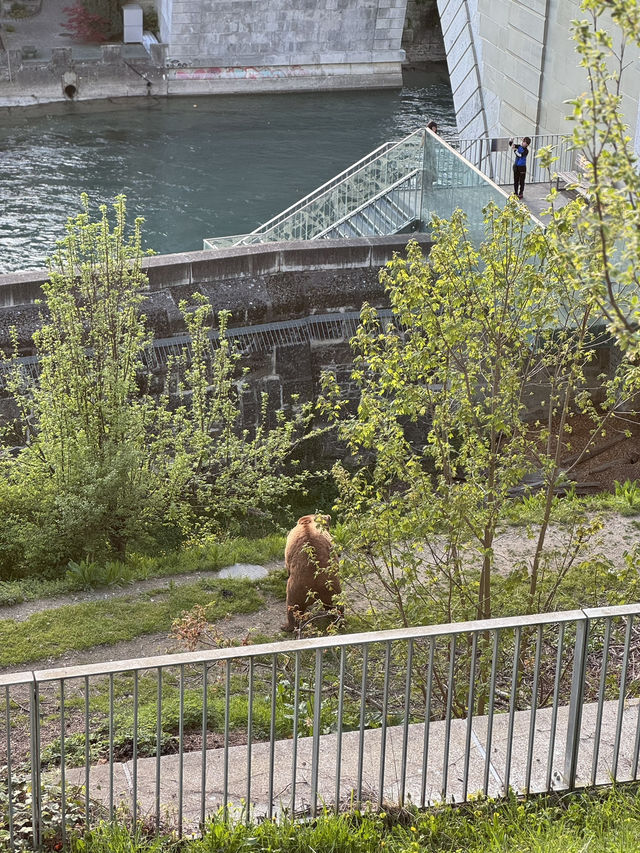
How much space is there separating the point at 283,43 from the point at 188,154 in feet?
36.6

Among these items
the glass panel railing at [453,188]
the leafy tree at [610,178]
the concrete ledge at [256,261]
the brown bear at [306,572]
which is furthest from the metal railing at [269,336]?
the leafy tree at [610,178]

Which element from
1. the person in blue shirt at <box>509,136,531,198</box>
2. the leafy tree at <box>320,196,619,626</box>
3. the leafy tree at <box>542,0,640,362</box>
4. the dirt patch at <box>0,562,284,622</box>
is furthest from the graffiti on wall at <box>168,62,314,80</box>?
the leafy tree at <box>542,0,640,362</box>

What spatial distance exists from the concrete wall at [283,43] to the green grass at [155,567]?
108 feet

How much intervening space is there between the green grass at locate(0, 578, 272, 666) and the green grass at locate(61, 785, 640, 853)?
14.3 ft

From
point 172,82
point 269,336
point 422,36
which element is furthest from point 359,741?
point 422,36

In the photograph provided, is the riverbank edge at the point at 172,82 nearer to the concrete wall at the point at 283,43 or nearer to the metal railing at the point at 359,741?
the concrete wall at the point at 283,43

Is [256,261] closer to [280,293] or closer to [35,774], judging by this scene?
[280,293]

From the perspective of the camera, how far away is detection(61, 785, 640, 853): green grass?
214 inches

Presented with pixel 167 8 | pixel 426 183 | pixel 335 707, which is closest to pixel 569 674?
pixel 335 707

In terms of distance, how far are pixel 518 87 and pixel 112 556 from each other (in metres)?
15.1

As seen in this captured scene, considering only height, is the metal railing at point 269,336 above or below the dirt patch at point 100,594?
above

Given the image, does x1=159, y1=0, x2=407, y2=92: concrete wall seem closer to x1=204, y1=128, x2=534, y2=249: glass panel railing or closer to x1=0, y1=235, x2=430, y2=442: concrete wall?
x1=204, y1=128, x2=534, y2=249: glass panel railing

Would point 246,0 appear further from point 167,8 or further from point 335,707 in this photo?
point 335,707

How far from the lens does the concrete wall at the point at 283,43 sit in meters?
42.8
